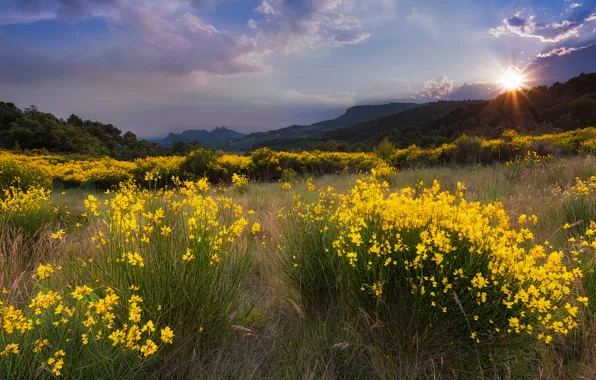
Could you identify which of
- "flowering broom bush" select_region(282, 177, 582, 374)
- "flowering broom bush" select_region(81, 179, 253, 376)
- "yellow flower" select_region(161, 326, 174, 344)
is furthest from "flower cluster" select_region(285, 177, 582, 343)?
"yellow flower" select_region(161, 326, 174, 344)

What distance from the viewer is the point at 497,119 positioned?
37.7 m

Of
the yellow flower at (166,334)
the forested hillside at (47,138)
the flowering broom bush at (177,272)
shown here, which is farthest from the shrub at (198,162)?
the forested hillside at (47,138)

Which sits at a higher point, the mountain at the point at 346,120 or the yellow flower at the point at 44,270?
the mountain at the point at 346,120

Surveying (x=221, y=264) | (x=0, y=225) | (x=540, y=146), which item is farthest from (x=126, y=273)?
(x=540, y=146)

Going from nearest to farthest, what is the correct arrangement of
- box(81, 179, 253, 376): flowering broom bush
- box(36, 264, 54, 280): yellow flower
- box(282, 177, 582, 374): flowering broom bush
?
box(36, 264, 54, 280): yellow flower < box(282, 177, 582, 374): flowering broom bush < box(81, 179, 253, 376): flowering broom bush

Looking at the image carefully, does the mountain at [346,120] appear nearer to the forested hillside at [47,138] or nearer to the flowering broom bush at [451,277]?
the forested hillside at [47,138]

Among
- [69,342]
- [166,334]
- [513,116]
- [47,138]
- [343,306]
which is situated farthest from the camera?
[513,116]

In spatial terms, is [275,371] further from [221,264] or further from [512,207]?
[512,207]

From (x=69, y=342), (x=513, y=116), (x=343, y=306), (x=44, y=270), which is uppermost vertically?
(x=513, y=116)

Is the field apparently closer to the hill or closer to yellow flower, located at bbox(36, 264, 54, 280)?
yellow flower, located at bbox(36, 264, 54, 280)

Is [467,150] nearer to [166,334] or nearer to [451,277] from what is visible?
[451,277]

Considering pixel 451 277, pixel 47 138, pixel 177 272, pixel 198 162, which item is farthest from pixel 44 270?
pixel 47 138

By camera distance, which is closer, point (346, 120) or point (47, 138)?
point (47, 138)

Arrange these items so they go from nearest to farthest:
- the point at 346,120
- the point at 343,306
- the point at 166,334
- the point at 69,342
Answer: the point at 166,334, the point at 69,342, the point at 343,306, the point at 346,120
